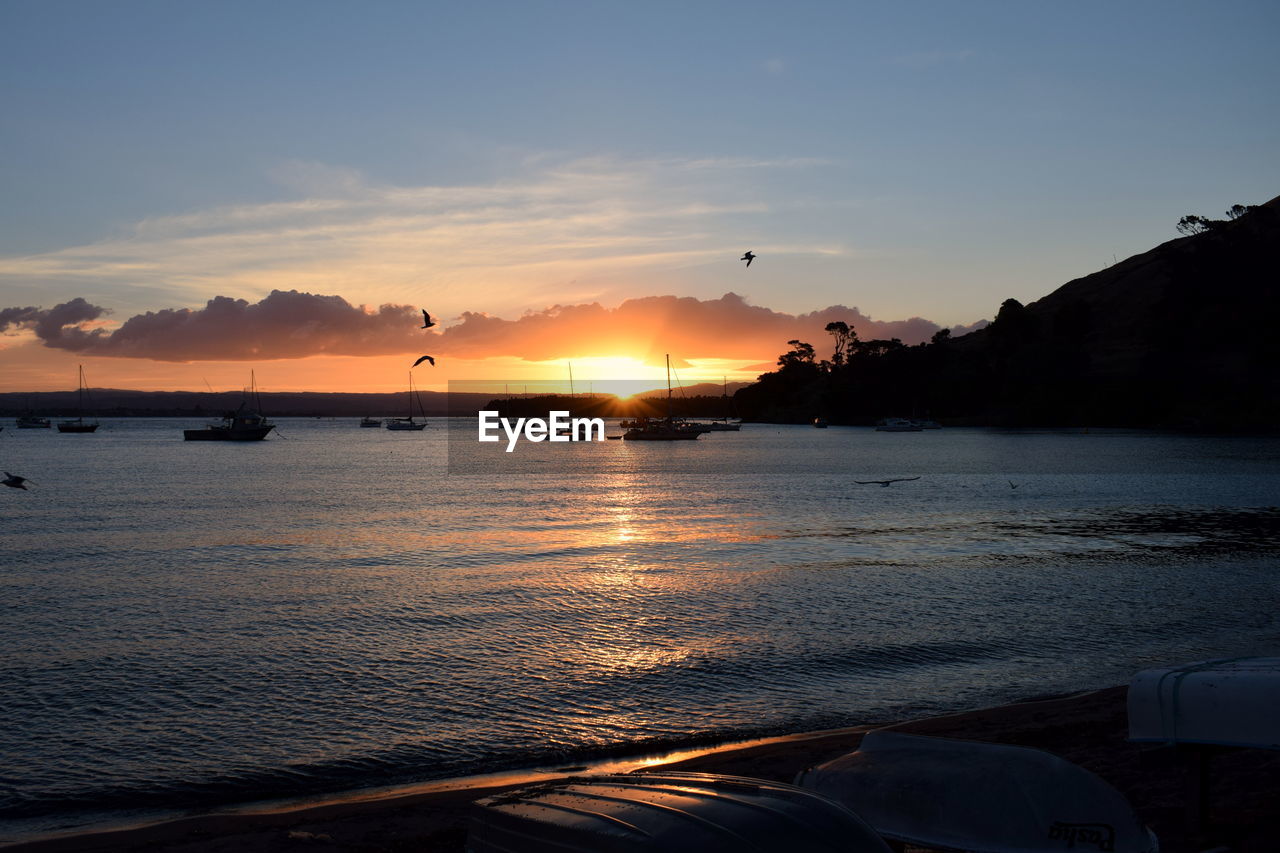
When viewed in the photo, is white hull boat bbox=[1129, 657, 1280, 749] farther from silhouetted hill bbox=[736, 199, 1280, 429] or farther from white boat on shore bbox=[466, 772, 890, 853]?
silhouetted hill bbox=[736, 199, 1280, 429]

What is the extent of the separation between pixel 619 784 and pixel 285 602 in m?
21.2

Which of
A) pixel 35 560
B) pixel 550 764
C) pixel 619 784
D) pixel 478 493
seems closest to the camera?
pixel 619 784

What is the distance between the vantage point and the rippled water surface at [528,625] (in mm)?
13391

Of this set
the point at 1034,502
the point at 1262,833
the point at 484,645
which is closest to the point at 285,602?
the point at 484,645

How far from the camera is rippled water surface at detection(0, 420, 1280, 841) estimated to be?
1339 centimetres

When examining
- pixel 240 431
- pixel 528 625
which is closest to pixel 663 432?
pixel 240 431

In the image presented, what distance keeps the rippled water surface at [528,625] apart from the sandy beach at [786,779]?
119 centimetres

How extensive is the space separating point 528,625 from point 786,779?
38.6 feet

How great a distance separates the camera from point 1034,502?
5700 centimetres

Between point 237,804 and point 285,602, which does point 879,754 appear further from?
point 285,602

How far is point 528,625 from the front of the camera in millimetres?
21766

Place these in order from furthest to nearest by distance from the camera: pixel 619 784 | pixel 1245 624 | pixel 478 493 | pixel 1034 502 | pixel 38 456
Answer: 1. pixel 38 456
2. pixel 478 493
3. pixel 1034 502
4. pixel 1245 624
5. pixel 619 784

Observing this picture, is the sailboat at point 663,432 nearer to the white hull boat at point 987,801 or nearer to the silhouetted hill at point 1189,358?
the silhouetted hill at point 1189,358

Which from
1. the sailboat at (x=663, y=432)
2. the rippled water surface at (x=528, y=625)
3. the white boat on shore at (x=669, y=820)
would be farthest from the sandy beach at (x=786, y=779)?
the sailboat at (x=663, y=432)
